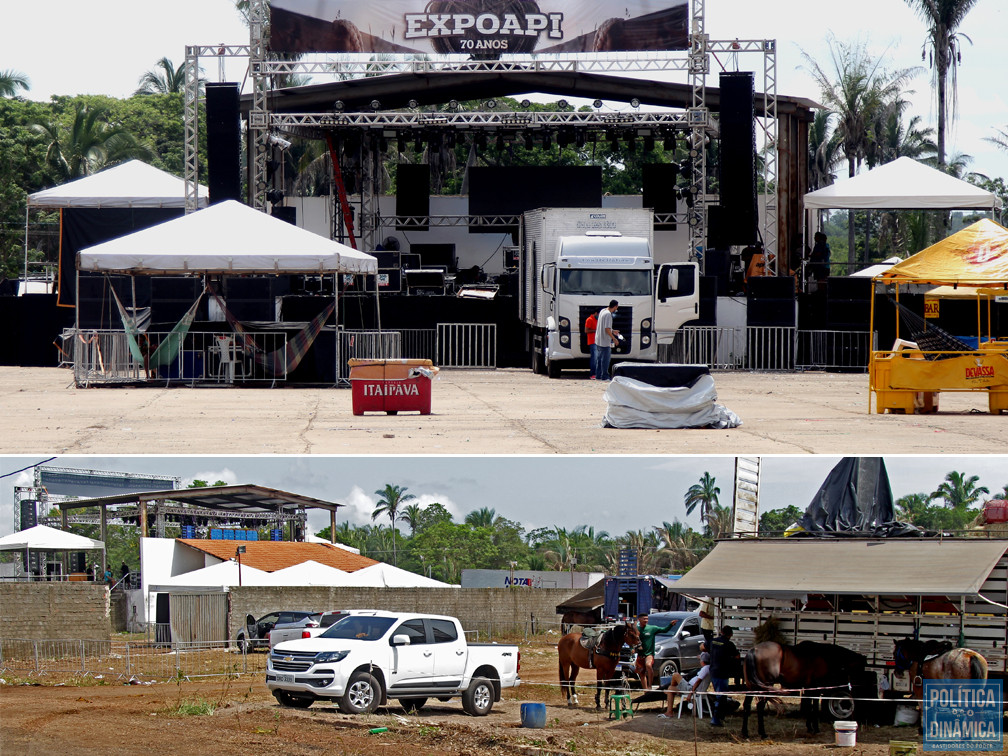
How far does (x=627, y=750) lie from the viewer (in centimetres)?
1171

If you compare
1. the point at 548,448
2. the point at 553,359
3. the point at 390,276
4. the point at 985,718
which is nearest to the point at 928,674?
the point at 985,718

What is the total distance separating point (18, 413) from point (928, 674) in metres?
14.4

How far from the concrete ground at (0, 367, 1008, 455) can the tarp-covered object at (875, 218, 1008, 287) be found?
2.16 metres

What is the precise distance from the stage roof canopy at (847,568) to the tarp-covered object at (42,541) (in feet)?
81.0

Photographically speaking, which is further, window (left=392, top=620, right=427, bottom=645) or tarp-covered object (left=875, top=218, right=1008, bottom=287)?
tarp-covered object (left=875, top=218, right=1008, bottom=287)

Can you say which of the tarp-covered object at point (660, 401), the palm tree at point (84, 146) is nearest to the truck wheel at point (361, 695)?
the tarp-covered object at point (660, 401)

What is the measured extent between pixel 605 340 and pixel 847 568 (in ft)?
47.2

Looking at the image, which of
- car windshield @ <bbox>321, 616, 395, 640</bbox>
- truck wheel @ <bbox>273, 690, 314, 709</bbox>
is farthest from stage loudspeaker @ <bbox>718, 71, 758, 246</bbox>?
truck wheel @ <bbox>273, 690, 314, 709</bbox>

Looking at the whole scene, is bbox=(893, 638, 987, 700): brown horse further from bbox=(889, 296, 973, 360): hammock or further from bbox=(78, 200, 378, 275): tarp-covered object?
bbox=(78, 200, 378, 275): tarp-covered object

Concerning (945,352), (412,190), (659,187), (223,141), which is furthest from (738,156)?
(945,352)

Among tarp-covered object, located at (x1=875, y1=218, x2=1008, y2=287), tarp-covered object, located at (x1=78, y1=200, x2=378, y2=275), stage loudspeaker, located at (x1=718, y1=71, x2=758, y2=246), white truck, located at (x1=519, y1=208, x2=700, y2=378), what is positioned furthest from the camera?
stage loudspeaker, located at (x1=718, y1=71, x2=758, y2=246)

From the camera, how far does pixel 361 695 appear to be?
47.7 feet

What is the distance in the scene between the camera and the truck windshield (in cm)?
2889

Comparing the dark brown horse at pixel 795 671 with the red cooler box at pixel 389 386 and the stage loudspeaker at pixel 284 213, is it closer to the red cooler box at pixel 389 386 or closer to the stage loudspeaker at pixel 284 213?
the red cooler box at pixel 389 386
